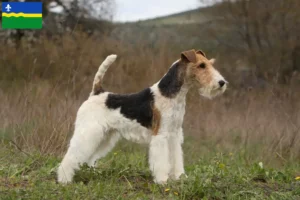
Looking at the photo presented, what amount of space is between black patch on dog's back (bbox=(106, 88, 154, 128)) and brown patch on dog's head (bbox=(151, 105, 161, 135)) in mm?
61

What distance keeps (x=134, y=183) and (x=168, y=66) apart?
7.20 metres

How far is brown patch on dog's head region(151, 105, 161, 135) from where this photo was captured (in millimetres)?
5612

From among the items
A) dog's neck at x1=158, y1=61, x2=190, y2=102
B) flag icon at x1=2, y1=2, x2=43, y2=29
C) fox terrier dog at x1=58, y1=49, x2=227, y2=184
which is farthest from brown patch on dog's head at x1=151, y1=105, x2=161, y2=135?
flag icon at x1=2, y1=2, x2=43, y2=29

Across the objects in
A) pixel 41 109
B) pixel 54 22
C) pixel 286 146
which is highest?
pixel 54 22

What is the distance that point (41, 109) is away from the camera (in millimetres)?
8758

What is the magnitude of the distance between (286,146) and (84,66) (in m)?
7.56

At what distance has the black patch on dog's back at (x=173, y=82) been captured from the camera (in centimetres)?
568

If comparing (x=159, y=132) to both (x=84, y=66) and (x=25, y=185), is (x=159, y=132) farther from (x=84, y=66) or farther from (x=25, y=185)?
(x=84, y=66)

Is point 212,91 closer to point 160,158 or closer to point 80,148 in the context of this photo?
point 160,158

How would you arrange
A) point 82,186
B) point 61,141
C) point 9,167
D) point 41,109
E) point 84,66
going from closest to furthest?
point 82,186
point 9,167
point 61,141
point 41,109
point 84,66

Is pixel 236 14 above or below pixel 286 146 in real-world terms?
above

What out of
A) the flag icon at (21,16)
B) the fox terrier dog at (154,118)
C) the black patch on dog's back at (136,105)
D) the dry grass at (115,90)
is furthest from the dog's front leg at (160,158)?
the flag icon at (21,16)

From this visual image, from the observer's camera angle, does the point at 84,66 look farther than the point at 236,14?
No

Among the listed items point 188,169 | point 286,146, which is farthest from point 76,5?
point 188,169
